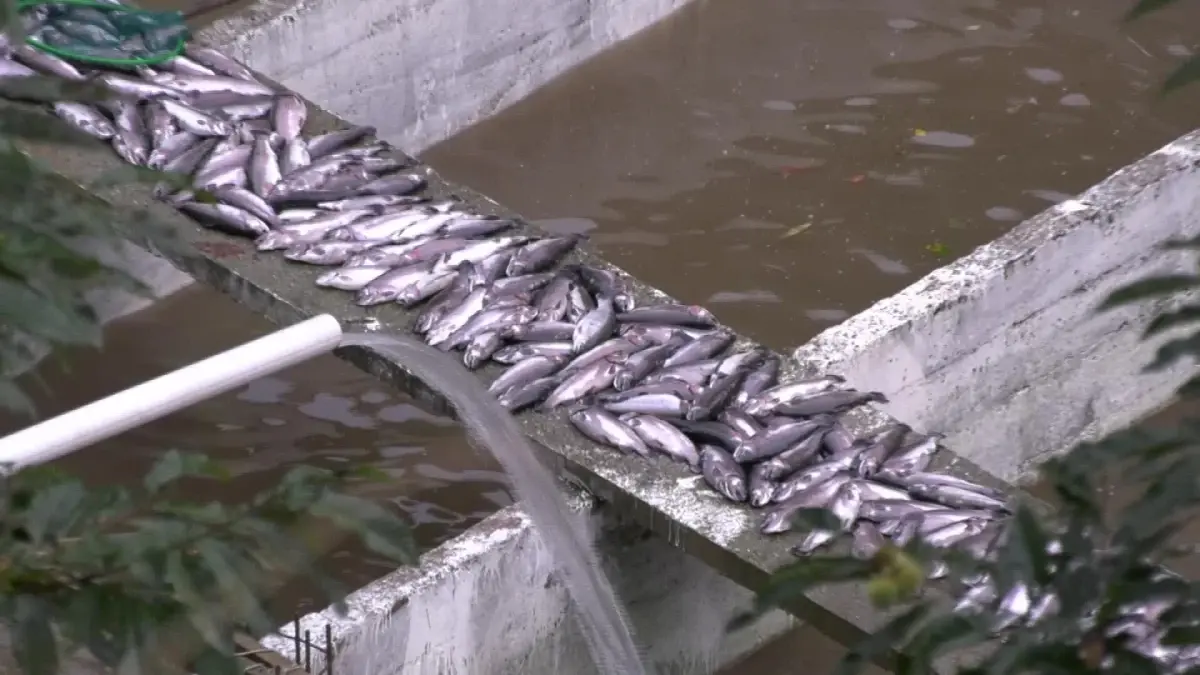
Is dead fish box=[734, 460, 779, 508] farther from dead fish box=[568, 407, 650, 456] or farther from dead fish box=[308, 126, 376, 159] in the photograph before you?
dead fish box=[308, 126, 376, 159]

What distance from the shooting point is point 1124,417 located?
6.94m

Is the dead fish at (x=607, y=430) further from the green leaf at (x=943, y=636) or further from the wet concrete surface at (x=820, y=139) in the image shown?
the green leaf at (x=943, y=636)

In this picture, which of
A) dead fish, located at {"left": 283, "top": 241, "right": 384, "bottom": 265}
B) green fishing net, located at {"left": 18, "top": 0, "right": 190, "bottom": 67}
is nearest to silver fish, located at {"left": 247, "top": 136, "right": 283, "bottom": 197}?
dead fish, located at {"left": 283, "top": 241, "right": 384, "bottom": 265}

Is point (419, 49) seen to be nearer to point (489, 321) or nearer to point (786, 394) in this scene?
point (489, 321)

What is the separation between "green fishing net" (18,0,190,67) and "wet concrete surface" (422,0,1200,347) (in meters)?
1.67

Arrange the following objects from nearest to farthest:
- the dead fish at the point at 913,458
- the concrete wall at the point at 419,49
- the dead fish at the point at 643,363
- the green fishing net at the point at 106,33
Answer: the dead fish at the point at 913,458 < the dead fish at the point at 643,363 < the green fishing net at the point at 106,33 < the concrete wall at the point at 419,49

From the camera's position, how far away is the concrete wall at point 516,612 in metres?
4.75

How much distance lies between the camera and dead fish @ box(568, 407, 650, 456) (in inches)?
200

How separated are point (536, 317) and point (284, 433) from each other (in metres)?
1.28

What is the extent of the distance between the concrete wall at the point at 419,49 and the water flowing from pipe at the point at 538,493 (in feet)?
8.05

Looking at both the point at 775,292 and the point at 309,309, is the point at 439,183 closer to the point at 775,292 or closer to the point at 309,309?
the point at 309,309

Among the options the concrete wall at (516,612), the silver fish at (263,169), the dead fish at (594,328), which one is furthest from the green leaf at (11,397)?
the silver fish at (263,169)

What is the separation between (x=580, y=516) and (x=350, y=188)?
63.9 inches

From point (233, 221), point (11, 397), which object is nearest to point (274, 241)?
point (233, 221)
